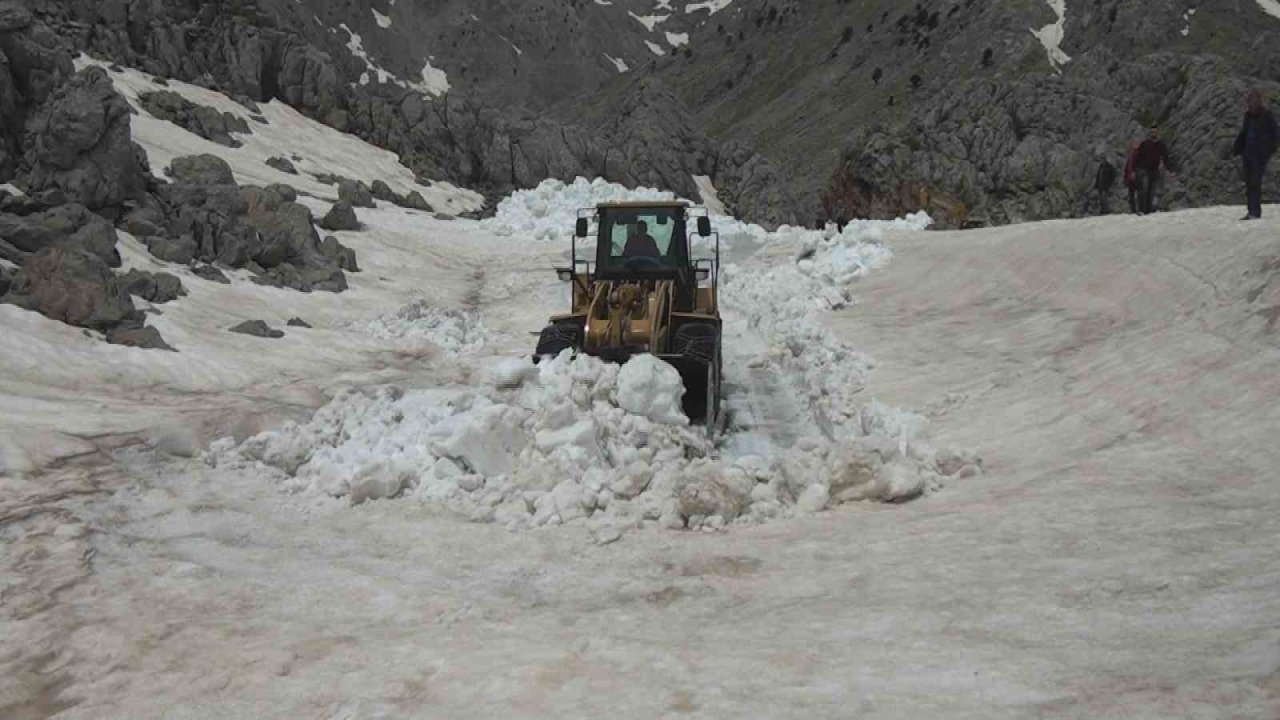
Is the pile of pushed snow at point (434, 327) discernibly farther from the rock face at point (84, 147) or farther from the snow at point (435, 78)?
the snow at point (435, 78)

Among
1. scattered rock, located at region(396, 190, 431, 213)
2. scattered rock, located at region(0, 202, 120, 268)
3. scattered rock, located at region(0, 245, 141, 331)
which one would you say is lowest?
scattered rock, located at region(0, 245, 141, 331)

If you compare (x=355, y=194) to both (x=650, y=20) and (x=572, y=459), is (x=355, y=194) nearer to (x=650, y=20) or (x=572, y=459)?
(x=572, y=459)

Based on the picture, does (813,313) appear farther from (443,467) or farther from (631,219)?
(443,467)

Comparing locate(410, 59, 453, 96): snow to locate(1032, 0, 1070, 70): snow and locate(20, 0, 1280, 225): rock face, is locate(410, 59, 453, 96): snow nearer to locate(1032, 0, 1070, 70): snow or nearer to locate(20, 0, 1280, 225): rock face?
locate(20, 0, 1280, 225): rock face

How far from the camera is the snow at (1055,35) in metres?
88.8

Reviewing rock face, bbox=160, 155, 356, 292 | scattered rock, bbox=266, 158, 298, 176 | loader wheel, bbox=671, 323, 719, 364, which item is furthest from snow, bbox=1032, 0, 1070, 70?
loader wheel, bbox=671, 323, 719, 364

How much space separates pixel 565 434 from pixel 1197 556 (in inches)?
178

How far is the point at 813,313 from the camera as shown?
17500 millimetres

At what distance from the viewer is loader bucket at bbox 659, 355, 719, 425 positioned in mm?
10086

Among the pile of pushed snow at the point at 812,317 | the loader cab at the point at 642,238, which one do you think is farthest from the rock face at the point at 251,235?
the loader cab at the point at 642,238

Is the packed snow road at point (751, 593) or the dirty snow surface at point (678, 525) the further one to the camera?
the dirty snow surface at point (678, 525)

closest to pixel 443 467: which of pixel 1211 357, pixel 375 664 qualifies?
pixel 375 664

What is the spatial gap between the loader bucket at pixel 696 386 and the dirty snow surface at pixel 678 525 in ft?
1.49

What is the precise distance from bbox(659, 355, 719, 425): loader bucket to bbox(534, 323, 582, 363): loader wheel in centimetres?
130
